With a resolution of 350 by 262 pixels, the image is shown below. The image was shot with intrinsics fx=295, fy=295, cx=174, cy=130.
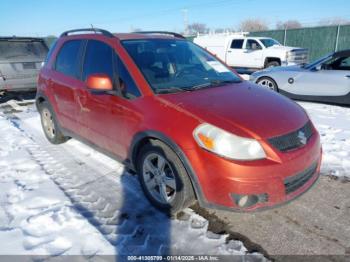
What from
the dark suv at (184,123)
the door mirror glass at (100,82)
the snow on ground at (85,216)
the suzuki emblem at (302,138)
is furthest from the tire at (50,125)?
the suzuki emblem at (302,138)

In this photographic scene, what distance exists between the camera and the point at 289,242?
2643mm

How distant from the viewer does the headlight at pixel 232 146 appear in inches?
97.7

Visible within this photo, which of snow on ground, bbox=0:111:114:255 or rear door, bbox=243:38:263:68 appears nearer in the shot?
snow on ground, bbox=0:111:114:255

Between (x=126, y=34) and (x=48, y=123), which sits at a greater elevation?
(x=126, y=34)

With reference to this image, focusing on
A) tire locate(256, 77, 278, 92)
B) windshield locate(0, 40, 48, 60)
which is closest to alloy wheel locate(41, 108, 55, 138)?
windshield locate(0, 40, 48, 60)

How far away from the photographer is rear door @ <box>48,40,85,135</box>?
4098mm

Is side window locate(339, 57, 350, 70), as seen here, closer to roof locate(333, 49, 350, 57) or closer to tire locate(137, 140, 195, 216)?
roof locate(333, 49, 350, 57)

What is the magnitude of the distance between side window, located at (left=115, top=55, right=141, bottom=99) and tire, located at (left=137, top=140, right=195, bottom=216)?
22.8 inches

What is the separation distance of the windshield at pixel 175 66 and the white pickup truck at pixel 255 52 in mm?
12018

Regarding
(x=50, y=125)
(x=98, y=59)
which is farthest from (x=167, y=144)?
(x=50, y=125)

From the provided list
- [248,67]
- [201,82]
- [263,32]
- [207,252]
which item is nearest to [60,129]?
[201,82]

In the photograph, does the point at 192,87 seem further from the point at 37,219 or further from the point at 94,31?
the point at 37,219

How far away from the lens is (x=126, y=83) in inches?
127

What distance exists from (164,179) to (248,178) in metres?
0.91
